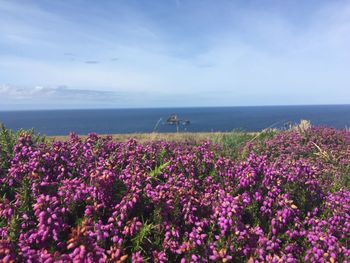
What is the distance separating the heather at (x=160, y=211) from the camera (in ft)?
12.0

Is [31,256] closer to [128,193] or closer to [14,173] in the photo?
[128,193]

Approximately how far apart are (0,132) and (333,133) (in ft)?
34.6

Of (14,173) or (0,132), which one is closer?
(14,173)

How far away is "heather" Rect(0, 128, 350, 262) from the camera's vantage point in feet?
12.0

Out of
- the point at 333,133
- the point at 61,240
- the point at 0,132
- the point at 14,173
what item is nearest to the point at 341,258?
the point at 61,240

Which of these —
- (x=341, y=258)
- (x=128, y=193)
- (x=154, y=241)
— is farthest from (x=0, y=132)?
(x=341, y=258)

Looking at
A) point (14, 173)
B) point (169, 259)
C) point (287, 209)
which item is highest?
point (14, 173)

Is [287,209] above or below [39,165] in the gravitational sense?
below

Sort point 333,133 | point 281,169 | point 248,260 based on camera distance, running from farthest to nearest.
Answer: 1. point 333,133
2. point 281,169
3. point 248,260

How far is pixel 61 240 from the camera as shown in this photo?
3.83m

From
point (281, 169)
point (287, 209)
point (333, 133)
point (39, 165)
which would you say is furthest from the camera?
point (333, 133)

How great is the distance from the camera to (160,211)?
404 centimetres

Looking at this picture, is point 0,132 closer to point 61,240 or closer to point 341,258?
point 61,240

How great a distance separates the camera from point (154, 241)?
4.00 meters
